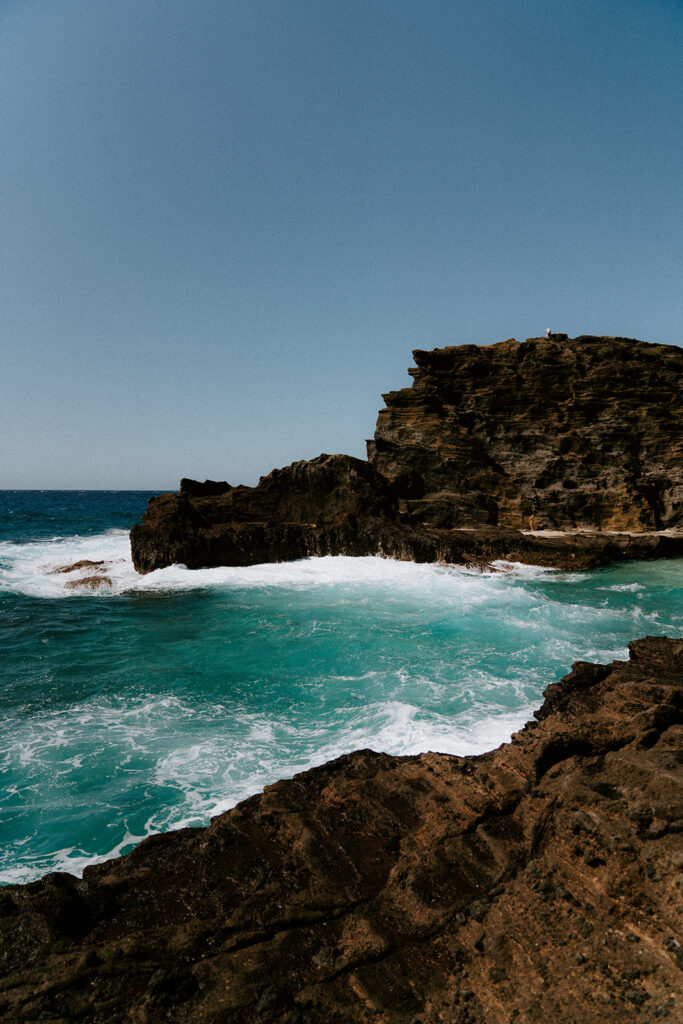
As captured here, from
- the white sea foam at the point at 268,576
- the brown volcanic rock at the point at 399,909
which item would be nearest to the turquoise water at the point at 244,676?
the white sea foam at the point at 268,576

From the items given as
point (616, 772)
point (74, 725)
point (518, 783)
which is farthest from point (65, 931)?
point (74, 725)

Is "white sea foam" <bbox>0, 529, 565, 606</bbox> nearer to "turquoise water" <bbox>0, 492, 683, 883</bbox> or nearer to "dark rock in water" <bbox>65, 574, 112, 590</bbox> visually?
"dark rock in water" <bbox>65, 574, 112, 590</bbox>

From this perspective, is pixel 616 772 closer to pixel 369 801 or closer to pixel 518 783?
pixel 518 783

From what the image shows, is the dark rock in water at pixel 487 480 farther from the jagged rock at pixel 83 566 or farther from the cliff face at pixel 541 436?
the jagged rock at pixel 83 566

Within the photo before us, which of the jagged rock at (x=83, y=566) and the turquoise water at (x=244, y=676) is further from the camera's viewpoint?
the jagged rock at (x=83, y=566)

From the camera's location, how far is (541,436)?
3400 centimetres

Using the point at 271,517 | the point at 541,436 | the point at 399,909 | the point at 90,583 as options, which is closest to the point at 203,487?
the point at 271,517

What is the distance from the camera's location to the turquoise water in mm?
7004

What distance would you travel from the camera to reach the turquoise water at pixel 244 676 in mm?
7004

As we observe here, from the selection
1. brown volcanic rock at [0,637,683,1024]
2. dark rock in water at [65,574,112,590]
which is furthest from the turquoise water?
brown volcanic rock at [0,637,683,1024]

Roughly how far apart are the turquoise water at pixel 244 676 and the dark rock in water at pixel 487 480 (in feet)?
12.7

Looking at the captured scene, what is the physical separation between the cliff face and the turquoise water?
10152 millimetres

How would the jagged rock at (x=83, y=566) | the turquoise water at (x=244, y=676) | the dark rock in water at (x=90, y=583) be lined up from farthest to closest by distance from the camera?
the jagged rock at (x=83, y=566), the dark rock in water at (x=90, y=583), the turquoise water at (x=244, y=676)

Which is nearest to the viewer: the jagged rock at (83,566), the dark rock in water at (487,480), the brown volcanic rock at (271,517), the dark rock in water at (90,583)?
the dark rock in water at (90,583)
